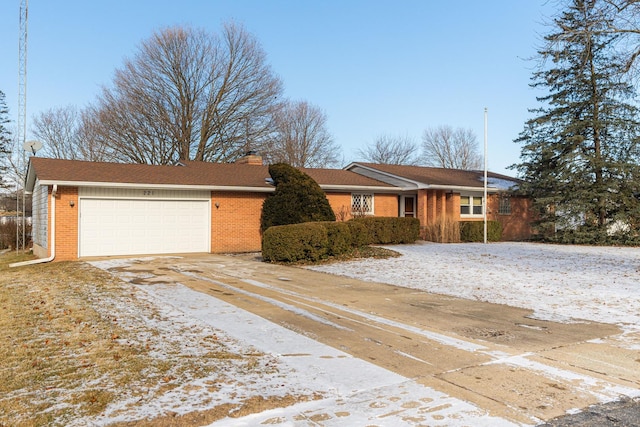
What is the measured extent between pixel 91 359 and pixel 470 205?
69.9 feet

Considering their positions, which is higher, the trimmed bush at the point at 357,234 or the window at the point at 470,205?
the window at the point at 470,205

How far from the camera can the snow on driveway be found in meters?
7.79

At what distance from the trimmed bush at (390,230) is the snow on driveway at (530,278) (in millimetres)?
2082

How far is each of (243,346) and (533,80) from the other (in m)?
23.3

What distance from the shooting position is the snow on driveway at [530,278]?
7.79 metres

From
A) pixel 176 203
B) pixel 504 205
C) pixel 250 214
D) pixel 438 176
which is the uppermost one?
pixel 438 176

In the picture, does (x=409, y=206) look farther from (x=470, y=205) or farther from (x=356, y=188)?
(x=356, y=188)

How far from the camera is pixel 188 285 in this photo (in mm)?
9969

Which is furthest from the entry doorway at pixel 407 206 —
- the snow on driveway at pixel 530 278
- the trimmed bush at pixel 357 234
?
the trimmed bush at pixel 357 234

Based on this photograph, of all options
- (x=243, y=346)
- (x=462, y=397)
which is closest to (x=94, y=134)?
(x=243, y=346)

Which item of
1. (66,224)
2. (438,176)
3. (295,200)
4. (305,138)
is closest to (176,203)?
(66,224)

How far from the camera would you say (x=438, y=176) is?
2448cm

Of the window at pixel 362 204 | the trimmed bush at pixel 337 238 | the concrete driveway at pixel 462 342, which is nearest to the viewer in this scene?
the concrete driveway at pixel 462 342

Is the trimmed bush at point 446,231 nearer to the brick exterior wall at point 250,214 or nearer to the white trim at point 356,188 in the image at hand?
the brick exterior wall at point 250,214
